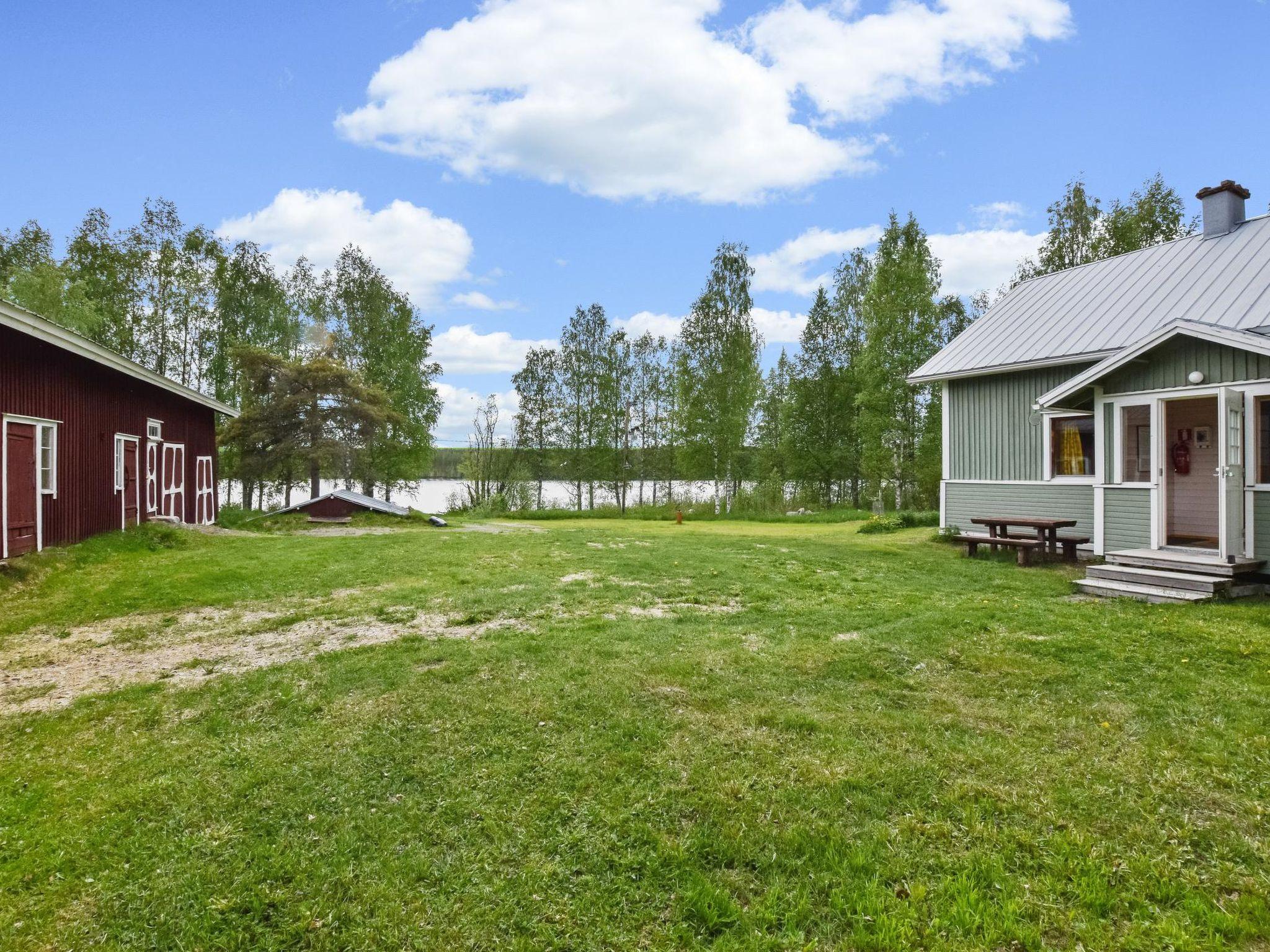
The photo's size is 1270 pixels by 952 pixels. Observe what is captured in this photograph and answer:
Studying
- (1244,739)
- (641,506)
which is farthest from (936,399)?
(1244,739)

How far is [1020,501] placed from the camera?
12.2 metres

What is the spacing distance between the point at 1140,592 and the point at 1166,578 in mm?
448

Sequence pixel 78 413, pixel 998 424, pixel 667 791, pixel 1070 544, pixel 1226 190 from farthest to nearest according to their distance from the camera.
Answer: pixel 998 424
pixel 1226 190
pixel 78 413
pixel 1070 544
pixel 667 791

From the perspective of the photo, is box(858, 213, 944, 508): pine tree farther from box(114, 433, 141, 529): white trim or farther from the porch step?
box(114, 433, 141, 529): white trim

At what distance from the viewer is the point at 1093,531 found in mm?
10711

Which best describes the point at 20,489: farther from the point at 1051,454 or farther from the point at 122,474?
the point at 1051,454

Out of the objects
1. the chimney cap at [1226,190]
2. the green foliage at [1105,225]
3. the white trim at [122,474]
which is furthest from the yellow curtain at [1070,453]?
the white trim at [122,474]

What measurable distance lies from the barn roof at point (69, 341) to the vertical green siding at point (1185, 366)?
49.6 ft

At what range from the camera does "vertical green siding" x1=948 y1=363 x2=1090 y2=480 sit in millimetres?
11961

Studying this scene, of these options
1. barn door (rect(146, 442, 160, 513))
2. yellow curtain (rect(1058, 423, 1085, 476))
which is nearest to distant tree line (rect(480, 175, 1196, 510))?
yellow curtain (rect(1058, 423, 1085, 476))

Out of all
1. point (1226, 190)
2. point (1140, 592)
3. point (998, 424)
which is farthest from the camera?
point (998, 424)

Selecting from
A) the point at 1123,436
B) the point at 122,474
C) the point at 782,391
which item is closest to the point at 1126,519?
the point at 1123,436

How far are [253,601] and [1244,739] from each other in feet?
28.6

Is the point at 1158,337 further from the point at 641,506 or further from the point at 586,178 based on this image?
the point at 641,506
